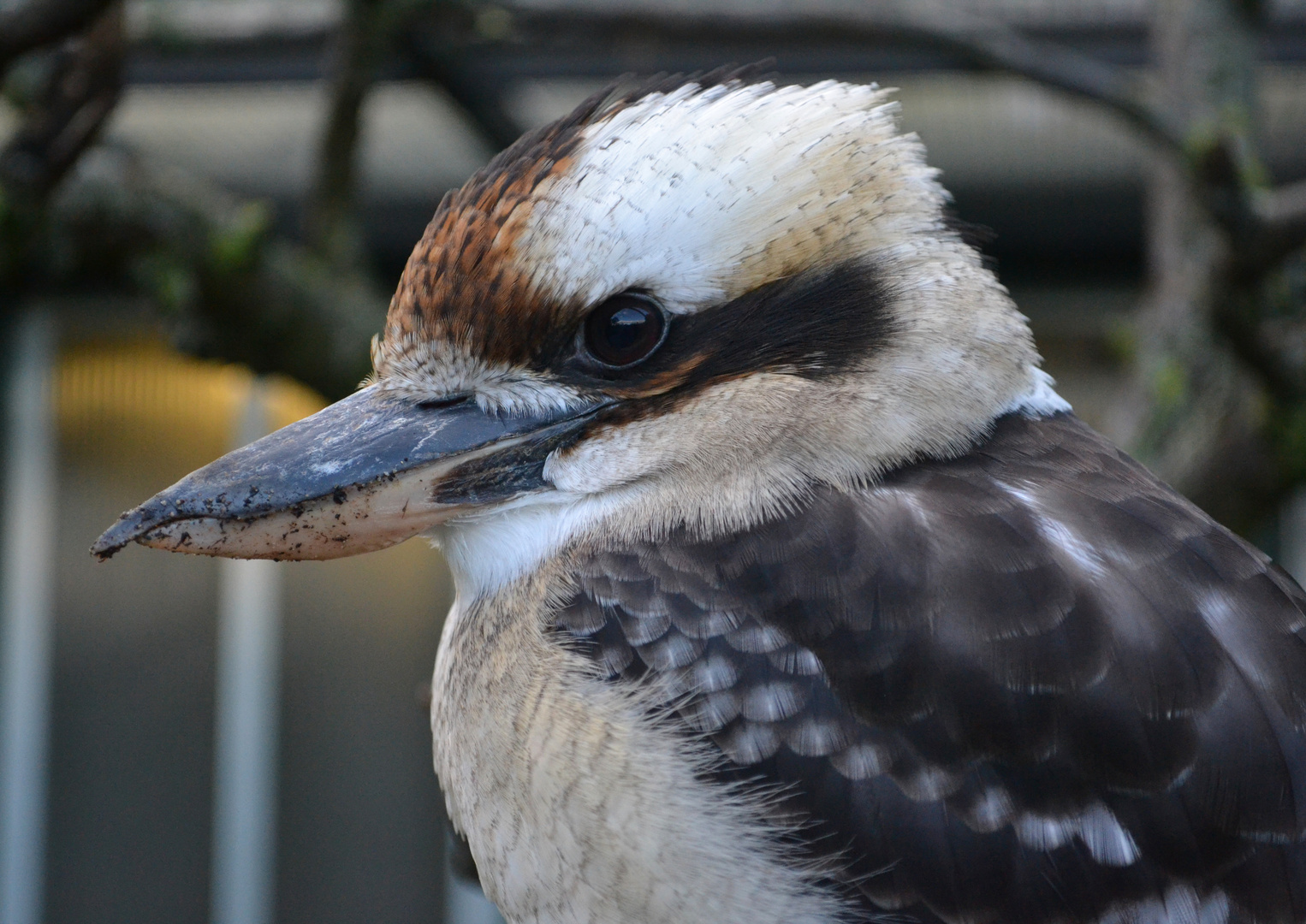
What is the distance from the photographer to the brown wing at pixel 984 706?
136cm

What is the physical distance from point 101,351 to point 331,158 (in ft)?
11.1

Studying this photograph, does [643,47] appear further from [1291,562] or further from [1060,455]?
[1291,562]

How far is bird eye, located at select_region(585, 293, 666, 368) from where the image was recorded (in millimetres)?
1585

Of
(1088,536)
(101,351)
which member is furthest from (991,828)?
(101,351)

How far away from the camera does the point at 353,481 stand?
5.21ft

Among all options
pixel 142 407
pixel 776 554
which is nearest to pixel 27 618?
pixel 142 407

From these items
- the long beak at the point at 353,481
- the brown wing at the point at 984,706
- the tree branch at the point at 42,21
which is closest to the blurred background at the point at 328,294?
the tree branch at the point at 42,21

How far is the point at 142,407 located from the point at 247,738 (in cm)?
166

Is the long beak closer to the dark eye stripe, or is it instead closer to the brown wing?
the dark eye stripe

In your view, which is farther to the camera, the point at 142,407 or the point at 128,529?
the point at 142,407

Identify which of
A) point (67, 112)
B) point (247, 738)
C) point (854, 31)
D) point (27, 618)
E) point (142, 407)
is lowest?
point (247, 738)

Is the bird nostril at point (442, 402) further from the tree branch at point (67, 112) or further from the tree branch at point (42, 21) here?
the tree branch at point (67, 112)

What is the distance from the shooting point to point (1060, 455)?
1.68m

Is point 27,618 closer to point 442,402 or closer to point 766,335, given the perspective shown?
point 442,402
